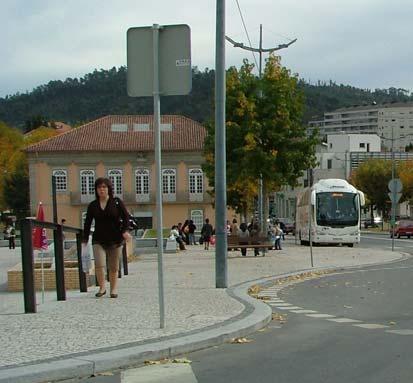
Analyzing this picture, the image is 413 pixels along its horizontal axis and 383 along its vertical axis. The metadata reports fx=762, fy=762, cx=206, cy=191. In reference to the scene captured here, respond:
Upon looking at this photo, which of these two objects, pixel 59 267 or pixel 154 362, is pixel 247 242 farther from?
pixel 154 362

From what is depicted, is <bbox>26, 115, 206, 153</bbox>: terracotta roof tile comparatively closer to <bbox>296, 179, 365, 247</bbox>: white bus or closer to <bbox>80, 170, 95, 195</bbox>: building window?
<bbox>80, 170, 95, 195</bbox>: building window

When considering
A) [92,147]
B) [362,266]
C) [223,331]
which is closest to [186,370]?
[223,331]

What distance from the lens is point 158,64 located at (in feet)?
31.5

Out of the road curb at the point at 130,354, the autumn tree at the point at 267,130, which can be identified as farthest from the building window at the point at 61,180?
the road curb at the point at 130,354

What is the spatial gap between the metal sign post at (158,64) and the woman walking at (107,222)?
2.93 m

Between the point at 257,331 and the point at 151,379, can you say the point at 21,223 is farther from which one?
the point at 151,379

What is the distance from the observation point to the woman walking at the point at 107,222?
1246 centimetres

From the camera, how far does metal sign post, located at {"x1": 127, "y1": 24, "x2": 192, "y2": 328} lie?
31.3ft

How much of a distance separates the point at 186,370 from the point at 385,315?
5.36 meters

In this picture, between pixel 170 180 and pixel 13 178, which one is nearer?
pixel 170 180

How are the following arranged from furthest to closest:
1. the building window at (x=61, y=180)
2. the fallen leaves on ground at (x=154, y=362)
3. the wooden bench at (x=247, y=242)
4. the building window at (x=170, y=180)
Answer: the building window at (x=170, y=180) < the building window at (x=61, y=180) < the wooden bench at (x=247, y=242) < the fallen leaves on ground at (x=154, y=362)

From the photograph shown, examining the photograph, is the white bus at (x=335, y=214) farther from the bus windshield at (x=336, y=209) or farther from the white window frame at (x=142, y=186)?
the white window frame at (x=142, y=186)

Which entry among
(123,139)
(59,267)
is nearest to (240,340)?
(59,267)

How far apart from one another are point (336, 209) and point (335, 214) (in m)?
0.35
